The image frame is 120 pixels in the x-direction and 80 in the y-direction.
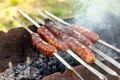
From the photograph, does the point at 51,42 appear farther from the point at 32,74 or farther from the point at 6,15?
the point at 6,15

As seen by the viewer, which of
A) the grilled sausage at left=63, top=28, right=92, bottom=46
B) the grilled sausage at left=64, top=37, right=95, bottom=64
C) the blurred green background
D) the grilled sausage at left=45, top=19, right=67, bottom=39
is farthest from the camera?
the blurred green background

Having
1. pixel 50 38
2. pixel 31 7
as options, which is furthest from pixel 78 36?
pixel 31 7

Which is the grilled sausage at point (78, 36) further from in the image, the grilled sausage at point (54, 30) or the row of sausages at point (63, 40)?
the grilled sausage at point (54, 30)

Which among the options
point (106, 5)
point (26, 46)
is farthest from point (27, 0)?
point (26, 46)

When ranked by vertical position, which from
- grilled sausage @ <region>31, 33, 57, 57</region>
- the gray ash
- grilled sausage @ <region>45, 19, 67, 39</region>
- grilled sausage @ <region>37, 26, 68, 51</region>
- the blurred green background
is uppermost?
grilled sausage @ <region>45, 19, 67, 39</region>

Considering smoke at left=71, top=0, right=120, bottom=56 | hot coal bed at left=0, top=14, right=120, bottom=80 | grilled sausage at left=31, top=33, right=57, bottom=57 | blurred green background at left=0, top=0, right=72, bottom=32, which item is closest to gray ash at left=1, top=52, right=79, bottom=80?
hot coal bed at left=0, top=14, right=120, bottom=80

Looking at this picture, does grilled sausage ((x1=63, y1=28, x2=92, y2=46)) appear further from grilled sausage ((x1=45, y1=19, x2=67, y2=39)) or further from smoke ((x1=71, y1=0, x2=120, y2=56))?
smoke ((x1=71, y1=0, x2=120, y2=56))
